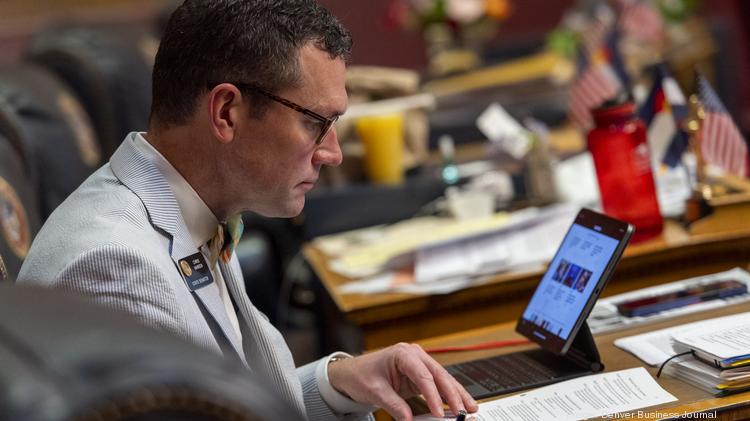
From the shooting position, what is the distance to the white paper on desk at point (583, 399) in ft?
4.76

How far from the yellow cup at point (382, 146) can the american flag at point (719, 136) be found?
1088 millimetres

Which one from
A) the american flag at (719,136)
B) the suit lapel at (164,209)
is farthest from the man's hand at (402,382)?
the american flag at (719,136)

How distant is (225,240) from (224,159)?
170 mm

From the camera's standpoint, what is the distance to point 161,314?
1.27 metres

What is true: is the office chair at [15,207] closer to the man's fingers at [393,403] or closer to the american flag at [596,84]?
the man's fingers at [393,403]

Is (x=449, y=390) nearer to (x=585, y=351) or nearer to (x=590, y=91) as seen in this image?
(x=585, y=351)

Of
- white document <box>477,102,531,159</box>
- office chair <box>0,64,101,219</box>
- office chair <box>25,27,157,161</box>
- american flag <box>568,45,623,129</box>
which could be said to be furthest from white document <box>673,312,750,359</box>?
office chair <box>25,27,157,161</box>

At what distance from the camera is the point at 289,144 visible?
1.49 m

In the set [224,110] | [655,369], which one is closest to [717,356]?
[655,369]

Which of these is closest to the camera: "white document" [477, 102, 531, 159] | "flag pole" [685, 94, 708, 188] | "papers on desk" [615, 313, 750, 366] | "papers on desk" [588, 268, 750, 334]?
"papers on desk" [615, 313, 750, 366]

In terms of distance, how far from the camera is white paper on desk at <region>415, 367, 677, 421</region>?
57.2 inches

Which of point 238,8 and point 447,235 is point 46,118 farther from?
point 238,8

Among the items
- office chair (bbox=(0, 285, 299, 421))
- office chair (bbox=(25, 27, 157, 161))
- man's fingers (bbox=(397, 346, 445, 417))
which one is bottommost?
man's fingers (bbox=(397, 346, 445, 417))

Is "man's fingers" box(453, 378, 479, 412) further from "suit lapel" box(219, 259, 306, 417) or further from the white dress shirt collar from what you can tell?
the white dress shirt collar
